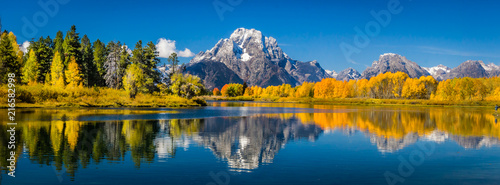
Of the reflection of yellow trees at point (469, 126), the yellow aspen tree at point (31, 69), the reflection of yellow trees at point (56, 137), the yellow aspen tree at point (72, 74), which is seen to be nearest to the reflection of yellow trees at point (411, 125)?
the reflection of yellow trees at point (469, 126)

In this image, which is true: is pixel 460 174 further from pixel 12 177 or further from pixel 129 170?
pixel 12 177

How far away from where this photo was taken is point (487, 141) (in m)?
30.5

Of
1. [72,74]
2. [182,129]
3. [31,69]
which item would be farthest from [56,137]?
[31,69]

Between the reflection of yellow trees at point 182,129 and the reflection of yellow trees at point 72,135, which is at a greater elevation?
the reflection of yellow trees at point 72,135

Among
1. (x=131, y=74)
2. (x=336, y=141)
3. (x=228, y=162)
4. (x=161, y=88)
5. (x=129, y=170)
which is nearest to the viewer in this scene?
(x=129, y=170)

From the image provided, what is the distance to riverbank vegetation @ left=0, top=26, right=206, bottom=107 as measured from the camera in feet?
254

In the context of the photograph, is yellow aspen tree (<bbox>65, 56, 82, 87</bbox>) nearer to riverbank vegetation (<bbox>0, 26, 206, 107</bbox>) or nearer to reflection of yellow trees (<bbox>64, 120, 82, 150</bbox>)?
riverbank vegetation (<bbox>0, 26, 206, 107</bbox>)

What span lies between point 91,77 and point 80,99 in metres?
39.1

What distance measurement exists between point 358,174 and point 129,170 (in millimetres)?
11655

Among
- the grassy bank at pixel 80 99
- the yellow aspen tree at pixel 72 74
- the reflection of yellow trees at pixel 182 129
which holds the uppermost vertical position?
the yellow aspen tree at pixel 72 74

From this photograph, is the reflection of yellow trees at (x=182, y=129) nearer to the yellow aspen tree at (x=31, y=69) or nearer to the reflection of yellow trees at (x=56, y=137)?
the reflection of yellow trees at (x=56, y=137)

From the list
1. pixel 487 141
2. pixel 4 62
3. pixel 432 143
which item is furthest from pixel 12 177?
pixel 4 62

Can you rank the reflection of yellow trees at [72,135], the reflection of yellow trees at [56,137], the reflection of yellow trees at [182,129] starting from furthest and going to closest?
the reflection of yellow trees at [182,129] → the reflection of yellow trees at [72,135] → the reflection of yellow trees at [56,137]

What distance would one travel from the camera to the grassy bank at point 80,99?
6819cm
